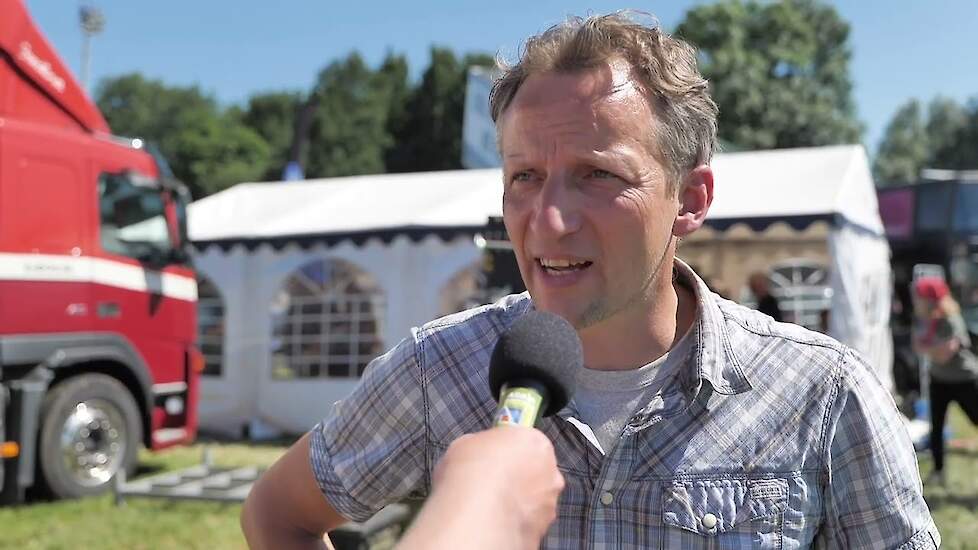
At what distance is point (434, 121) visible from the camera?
4434cm

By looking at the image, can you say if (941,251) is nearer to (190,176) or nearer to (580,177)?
(580,177)

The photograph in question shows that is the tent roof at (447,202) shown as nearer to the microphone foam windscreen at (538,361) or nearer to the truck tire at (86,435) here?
the truck tire at (86,435)

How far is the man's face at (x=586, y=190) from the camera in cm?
138

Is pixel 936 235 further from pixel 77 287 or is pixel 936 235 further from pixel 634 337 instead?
pixel 634 337

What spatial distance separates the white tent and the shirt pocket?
7.10 m

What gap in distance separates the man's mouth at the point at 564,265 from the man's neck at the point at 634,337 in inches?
5.4

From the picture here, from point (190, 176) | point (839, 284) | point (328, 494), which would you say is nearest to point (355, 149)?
point (190, 176)

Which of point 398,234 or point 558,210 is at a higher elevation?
point 558,210

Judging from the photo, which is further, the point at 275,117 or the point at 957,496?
the point at 275,117

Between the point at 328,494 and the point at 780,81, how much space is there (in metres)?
35.3

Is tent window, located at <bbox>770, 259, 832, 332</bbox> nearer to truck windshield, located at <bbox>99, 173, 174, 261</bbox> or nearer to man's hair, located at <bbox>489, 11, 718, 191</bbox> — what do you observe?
truck windshield, located at <bbox>99, 173, 174, 261</bbox>

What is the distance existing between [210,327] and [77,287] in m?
4.36

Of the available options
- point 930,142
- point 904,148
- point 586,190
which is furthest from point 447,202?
point 930,142

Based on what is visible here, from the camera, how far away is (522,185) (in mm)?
1452
